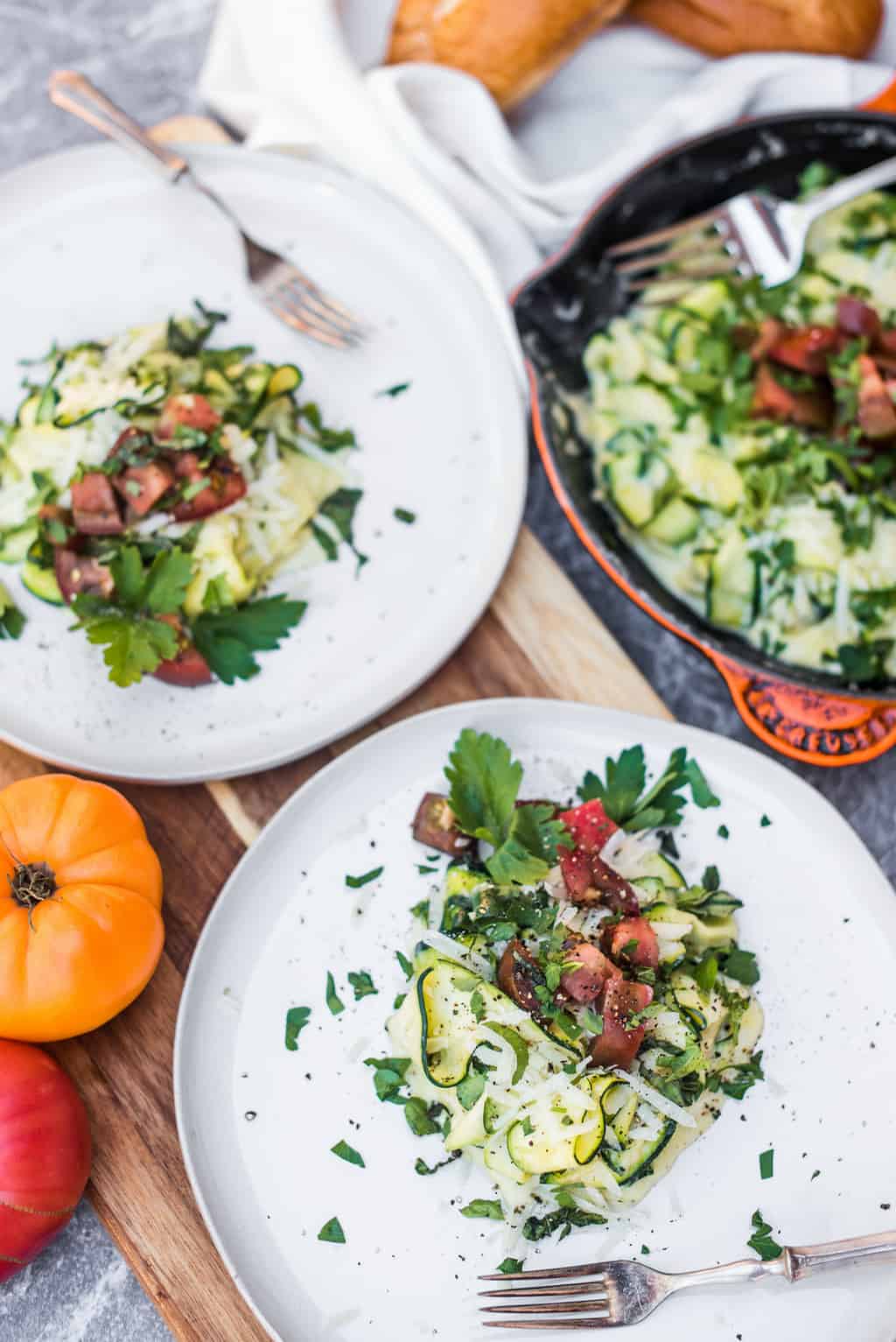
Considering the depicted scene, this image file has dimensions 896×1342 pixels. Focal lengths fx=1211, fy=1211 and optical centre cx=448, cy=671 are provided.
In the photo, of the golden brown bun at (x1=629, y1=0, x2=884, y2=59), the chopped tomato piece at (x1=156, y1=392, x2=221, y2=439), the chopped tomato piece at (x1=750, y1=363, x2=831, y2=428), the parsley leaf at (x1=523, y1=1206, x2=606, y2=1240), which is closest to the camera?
the parsley leaf at (x1=523, y1=1206, x2=606, y2=1240)

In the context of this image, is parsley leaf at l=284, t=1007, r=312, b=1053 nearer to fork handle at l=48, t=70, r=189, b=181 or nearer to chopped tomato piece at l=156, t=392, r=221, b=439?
chopped tomato piece at l=156, t=392, r=221, b=439

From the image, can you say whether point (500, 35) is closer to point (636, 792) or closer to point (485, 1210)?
point (636, 792)

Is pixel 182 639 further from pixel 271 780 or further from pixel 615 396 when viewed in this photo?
pixel 615 396

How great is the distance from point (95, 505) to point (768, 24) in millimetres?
1570

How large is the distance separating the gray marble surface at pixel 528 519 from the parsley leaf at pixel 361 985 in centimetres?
54

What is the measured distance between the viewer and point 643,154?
7.53 feet

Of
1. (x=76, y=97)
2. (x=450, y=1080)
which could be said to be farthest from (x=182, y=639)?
(x=76, y=97)

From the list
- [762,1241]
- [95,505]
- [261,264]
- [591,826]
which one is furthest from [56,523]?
[762,1241]

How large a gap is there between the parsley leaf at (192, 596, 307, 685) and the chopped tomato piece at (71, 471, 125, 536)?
21cm

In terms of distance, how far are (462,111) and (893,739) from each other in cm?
138

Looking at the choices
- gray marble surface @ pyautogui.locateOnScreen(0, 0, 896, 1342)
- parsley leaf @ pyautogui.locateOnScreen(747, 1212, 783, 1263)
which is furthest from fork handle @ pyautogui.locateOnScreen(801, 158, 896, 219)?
parsley leaf @ pyautogui.locateOnScreen(747, 1212, 783, 1263)

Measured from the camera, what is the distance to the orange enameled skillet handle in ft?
6.71

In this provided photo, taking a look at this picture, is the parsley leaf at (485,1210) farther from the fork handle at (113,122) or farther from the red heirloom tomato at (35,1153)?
the fork handle at (113,122)

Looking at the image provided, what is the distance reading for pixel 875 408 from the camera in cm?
206
